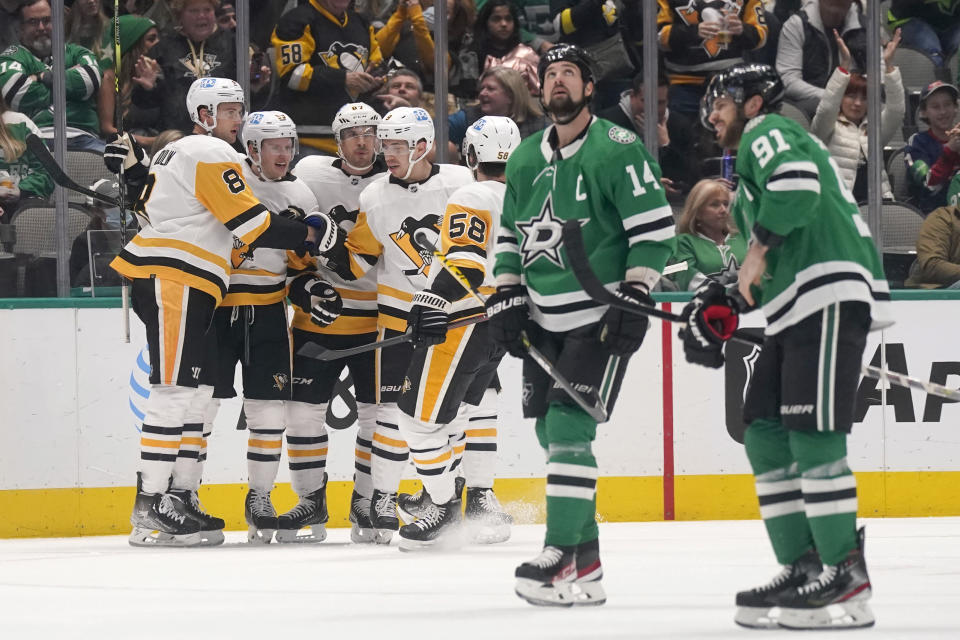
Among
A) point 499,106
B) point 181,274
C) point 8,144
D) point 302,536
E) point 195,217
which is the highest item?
point 499,106

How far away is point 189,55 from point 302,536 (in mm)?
2278

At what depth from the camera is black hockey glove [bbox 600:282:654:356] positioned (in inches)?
149

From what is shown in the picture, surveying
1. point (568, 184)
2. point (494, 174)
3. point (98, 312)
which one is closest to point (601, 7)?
point (494, 174)

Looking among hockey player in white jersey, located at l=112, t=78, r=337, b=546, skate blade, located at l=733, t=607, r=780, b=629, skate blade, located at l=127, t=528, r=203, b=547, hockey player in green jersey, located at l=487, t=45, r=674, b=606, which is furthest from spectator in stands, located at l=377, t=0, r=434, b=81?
skate blade, located at l=733, t=607, r=780, b=629

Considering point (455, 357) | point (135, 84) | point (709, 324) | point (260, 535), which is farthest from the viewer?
point (135, 84)

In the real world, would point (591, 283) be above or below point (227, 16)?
below

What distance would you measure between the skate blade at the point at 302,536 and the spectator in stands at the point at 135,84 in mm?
1930

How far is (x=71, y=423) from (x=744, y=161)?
3661mm

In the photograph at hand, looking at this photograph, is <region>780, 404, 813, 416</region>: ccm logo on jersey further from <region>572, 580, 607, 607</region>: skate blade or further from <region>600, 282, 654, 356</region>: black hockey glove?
<region>572, 580, 607, 607</region>: skate blade

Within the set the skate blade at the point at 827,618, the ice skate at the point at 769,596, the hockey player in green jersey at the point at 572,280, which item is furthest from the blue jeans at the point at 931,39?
the skate blade at the point at 827,618

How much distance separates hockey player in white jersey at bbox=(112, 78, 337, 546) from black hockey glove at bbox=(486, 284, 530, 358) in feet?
5.76

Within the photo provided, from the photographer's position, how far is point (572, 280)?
393 centimetres

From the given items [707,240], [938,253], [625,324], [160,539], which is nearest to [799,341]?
[625,324]

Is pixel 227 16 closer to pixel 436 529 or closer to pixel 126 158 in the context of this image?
pixel 126 158
